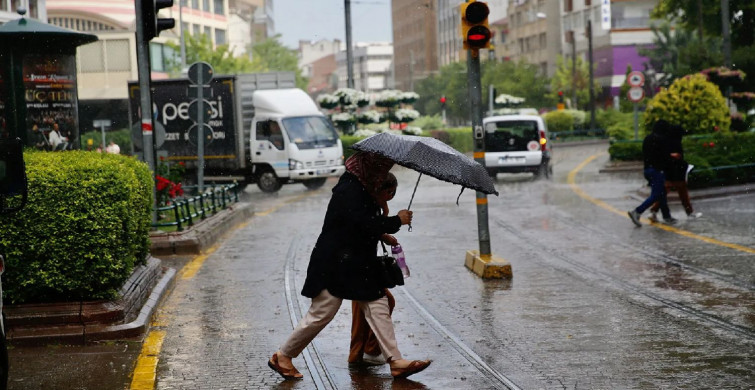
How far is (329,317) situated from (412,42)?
A: 139601 mm

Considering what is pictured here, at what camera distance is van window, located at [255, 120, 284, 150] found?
3112cm

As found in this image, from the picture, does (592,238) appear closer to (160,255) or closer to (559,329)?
(160,255)

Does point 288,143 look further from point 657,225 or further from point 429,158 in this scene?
point 429,158

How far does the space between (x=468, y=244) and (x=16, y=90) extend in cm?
690

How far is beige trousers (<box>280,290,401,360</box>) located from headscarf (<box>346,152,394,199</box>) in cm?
69

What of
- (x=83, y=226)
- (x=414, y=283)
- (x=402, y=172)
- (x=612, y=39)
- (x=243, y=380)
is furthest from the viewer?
(x=612, y=39)

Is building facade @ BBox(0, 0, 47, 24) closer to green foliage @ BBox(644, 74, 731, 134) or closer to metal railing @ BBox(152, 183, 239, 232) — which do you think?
metal railing @ BBox(152, 183, 239, 232)

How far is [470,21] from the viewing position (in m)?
12.1

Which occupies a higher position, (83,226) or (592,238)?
(83,226)

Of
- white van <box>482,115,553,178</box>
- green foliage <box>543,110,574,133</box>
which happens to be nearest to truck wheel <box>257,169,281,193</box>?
white van <box>482,115,553,178</box>

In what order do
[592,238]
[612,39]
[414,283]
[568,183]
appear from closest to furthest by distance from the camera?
[414,283], [592,238], [568,183], [612,39]

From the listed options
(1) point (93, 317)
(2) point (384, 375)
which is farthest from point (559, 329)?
(1) point (93, 317)

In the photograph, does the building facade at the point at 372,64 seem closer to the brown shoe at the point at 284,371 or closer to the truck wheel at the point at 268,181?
the truck wheel at the point at 268,181

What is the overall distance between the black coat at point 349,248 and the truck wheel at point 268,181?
24.0 m
